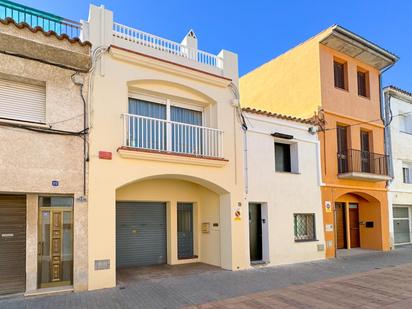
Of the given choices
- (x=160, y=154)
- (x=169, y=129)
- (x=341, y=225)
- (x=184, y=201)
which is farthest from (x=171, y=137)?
(x=341, y=225)

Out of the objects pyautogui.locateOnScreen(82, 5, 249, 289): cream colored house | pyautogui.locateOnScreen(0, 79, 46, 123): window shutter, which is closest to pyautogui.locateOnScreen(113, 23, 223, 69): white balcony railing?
pyautogui.locateOnScreen(82, 5, 249, 289): cream colored house

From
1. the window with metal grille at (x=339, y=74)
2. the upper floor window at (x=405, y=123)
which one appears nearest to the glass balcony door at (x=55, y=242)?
the window with metal grille at (x=339, y=74)

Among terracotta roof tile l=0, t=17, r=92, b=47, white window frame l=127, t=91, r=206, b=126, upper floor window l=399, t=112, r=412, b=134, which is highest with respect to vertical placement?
terracotta roof tile l=0, t=17, r=92, b=47

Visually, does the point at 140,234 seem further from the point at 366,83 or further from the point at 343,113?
the point at 366,83

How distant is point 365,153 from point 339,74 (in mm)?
3965

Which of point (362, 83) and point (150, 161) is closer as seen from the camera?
point (150, 161)

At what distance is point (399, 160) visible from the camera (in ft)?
59.6

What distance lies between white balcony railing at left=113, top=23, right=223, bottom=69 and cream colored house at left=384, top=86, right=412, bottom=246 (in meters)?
10.8

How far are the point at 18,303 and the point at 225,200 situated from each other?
6.63m

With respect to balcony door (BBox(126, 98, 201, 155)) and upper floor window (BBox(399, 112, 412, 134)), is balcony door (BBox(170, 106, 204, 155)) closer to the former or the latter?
balcony door (BBox(126, 98, 201, 155))

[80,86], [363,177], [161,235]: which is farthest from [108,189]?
[363,177]

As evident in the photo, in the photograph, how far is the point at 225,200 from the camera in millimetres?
11867

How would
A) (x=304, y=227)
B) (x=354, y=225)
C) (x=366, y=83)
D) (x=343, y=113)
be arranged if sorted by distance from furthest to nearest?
(x=354, y=225) < (x=366, y=83) < (x=343, y=113) < (x=304, y=227)

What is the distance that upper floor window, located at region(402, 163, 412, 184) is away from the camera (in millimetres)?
18648
